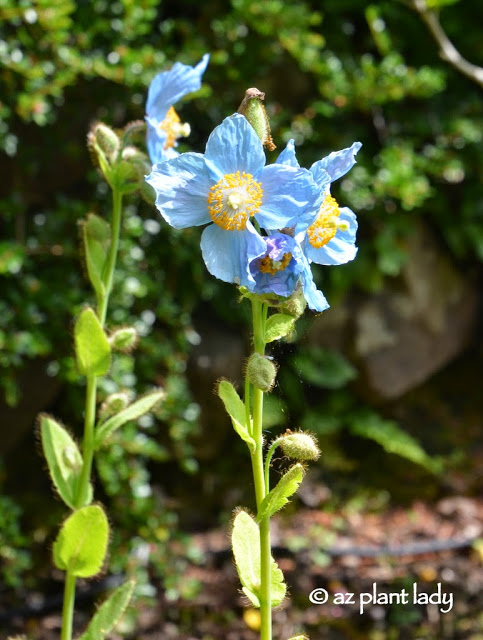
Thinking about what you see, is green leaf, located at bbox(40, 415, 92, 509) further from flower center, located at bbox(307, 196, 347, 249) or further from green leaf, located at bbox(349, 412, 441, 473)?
green leaf, located at bbox(349, 412, 441, 473)

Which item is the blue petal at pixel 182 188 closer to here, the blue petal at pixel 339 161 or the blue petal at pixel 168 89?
the blue petal at pixel 339 161

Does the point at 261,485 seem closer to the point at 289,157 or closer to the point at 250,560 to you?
the point at 250,560

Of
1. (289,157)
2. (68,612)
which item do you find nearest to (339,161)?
(289,157)

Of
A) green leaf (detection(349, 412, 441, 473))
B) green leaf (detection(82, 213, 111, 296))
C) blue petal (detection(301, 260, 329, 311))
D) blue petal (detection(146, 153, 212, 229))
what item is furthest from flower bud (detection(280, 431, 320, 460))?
green leaf (detection(349, 412, 441, 473))

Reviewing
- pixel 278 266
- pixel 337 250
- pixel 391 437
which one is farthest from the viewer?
pixel 391 437

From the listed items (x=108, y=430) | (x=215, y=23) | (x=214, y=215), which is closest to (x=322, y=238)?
(x=214, y=215)

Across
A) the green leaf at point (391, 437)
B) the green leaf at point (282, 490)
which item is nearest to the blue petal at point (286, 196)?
the green leaf at point (282, 490)
